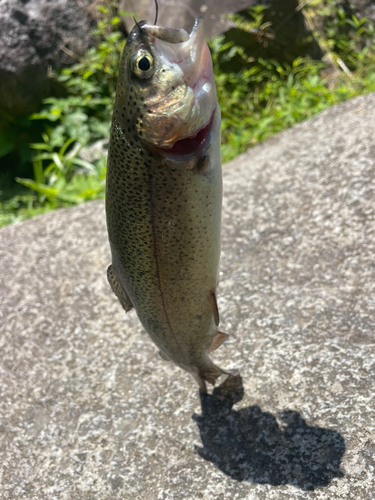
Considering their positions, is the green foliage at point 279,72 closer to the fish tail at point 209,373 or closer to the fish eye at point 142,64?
the fish tail at point 209,373

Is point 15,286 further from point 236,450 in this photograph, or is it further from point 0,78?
point 0,78

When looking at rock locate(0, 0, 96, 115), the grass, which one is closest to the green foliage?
the grass

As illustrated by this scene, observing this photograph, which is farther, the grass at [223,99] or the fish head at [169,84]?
the grass at [223,99]

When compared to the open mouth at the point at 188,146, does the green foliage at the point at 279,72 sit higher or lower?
lower

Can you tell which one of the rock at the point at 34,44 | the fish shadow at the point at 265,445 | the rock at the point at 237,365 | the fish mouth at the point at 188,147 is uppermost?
the rock at the point at 34,44

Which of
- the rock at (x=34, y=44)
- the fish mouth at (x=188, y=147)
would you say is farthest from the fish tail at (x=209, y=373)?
the rock at (x=34, y=44)

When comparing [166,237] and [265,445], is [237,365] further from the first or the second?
[166,237]
